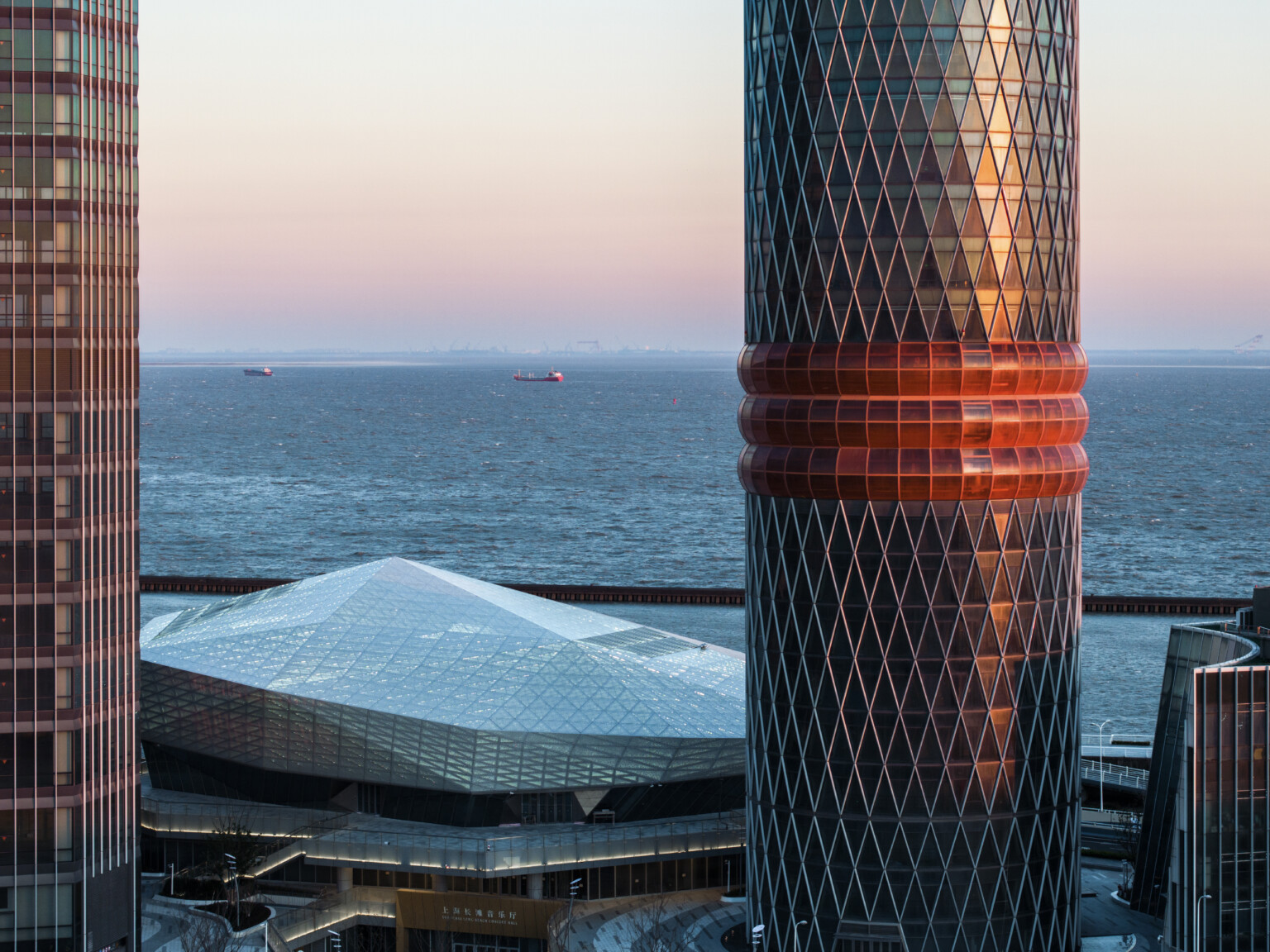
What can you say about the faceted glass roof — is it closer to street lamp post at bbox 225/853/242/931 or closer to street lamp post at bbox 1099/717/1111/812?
street lamp post at bbox 225/853/242/931

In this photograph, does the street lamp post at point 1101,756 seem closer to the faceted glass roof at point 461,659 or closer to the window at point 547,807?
the faceted glass roof at point 461,659

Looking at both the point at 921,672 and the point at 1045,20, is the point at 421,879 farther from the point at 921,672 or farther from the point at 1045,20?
the point at 1045,20

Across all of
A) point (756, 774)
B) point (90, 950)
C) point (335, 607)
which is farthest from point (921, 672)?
point (335, 607)

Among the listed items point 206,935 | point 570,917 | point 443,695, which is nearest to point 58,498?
point 206,935

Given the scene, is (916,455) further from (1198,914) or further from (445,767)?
(445,767)

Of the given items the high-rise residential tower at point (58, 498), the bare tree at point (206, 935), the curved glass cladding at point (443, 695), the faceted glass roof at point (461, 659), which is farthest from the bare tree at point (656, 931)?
the high-rise residential tower at point (58, 498)
